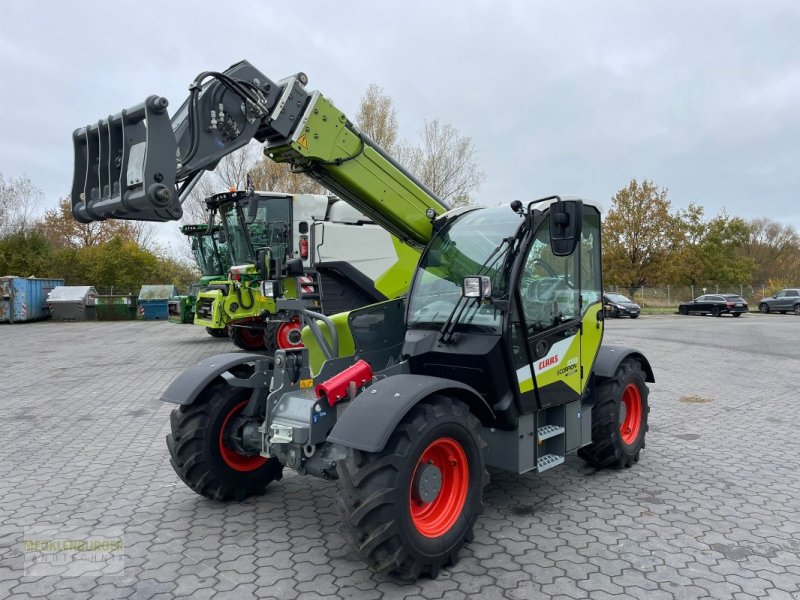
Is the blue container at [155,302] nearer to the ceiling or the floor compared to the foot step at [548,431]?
nearer to the ceiling

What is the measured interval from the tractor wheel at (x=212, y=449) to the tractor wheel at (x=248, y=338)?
10185 millimetres

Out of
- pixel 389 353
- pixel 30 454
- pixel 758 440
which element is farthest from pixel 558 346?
pixel 30 454

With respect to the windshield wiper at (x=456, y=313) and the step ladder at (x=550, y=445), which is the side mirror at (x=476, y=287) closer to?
the windshield wiper at (x=456, y=313)

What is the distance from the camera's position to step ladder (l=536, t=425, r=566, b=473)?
4.29m

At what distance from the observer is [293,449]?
3.80 m

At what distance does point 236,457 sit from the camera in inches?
177

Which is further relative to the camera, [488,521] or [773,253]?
[773,253]

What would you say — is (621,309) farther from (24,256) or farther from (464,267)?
(24,256)

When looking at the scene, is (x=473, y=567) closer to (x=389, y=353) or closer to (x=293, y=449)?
(x=293, y=449)

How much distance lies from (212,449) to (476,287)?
7.53ft

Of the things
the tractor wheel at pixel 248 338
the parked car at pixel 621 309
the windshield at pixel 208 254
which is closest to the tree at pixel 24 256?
the windshield at pixel 208 254

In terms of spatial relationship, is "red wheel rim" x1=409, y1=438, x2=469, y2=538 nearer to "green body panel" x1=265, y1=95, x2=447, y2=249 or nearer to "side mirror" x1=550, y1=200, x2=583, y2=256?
"side mirror" x1=550, y1=200, x2=583, y2=256

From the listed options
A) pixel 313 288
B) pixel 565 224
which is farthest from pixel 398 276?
pixel 565 224

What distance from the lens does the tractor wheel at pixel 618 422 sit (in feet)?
16.5
